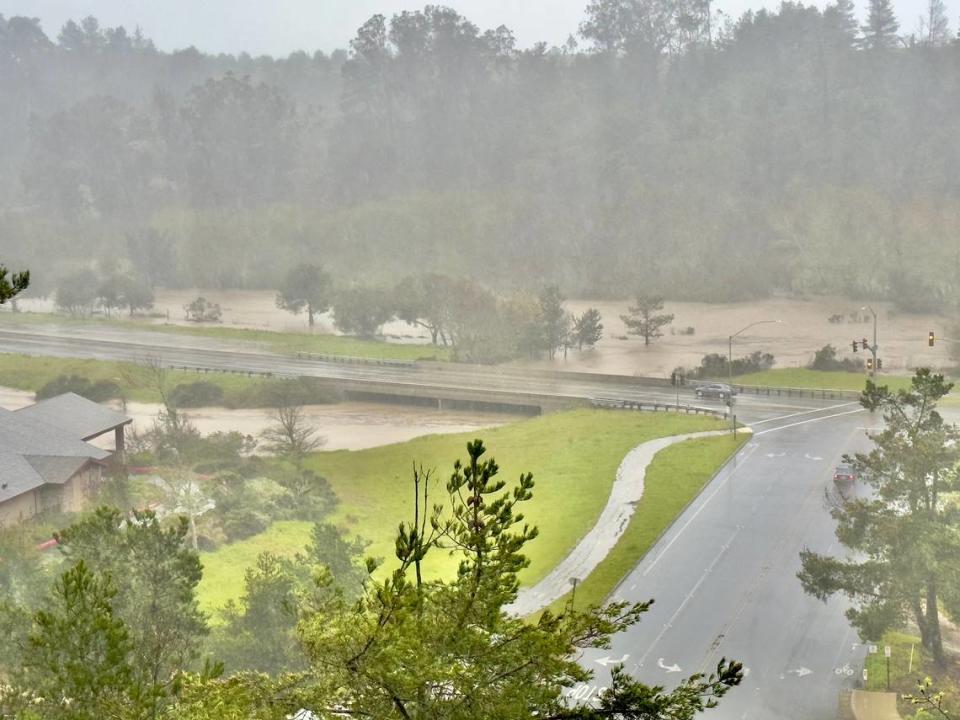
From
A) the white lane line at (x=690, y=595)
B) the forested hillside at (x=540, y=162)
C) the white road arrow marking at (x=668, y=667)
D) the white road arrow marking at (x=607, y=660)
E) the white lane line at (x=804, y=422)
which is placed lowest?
the white road arrow marking at (x=668, y=667)

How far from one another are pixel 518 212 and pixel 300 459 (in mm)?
79934

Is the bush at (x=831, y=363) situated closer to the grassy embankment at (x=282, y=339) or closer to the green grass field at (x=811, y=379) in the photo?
the green grass field at (x=811, y=379)

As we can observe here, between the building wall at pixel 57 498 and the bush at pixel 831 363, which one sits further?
the bush at pixel 831 363

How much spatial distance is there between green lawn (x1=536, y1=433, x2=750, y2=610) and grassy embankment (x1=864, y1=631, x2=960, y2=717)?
8533mm

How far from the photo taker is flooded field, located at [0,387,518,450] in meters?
65.1

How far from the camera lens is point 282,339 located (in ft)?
317

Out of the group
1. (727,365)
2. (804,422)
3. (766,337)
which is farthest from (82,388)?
(766,337)

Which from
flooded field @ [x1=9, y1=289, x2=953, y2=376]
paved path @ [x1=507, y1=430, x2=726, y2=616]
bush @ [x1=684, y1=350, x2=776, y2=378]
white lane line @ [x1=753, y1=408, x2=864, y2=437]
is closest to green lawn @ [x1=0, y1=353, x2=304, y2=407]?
flooded field @ [x1=9, y1=289, x2=953, y2=376]

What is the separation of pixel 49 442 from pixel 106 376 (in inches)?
1239

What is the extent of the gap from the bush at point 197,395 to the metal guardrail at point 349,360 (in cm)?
1218

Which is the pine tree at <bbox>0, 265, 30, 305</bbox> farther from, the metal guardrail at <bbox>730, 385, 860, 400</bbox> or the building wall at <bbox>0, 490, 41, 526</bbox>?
the metal guardrail at <bbox>730, 385, 860, 400</bbox>

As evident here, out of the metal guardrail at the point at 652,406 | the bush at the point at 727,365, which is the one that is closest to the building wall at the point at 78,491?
the metal guardrail at the point at 652,406

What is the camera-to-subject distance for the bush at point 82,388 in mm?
76062

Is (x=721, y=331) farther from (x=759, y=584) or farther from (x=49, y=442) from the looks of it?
(x=49, y=442)
